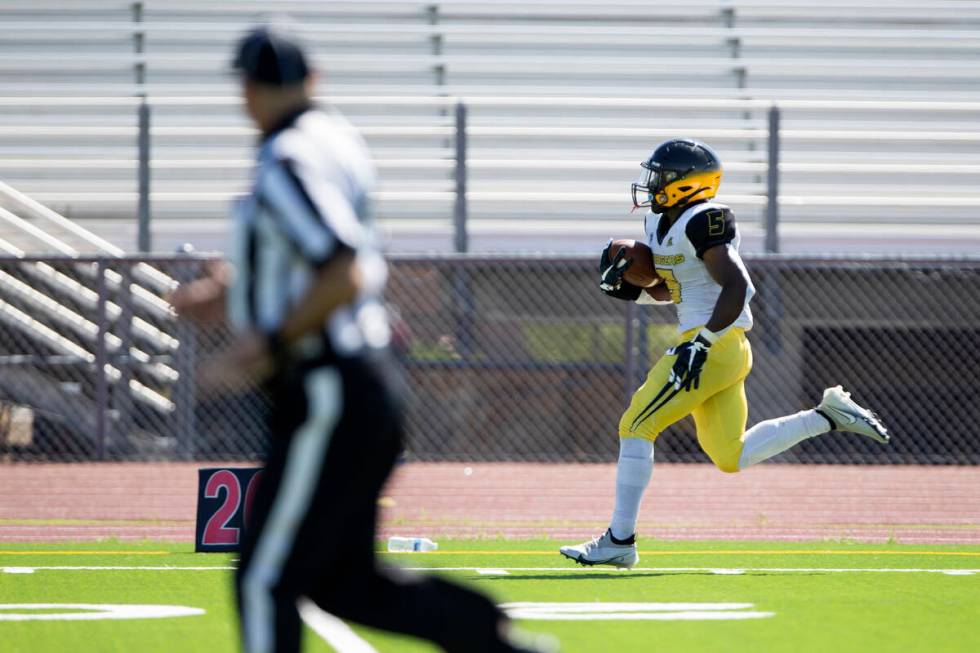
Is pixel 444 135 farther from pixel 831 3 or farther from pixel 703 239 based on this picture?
pixel 703 239

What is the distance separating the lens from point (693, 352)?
21.5 feet

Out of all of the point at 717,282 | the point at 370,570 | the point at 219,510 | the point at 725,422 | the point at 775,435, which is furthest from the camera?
the point at 219,510

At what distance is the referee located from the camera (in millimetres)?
3162

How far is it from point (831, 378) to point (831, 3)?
608 cm

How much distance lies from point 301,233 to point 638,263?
401 cm

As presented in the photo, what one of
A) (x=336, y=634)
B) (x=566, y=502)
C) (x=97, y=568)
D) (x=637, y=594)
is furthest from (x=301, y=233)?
(x=566, y=502)

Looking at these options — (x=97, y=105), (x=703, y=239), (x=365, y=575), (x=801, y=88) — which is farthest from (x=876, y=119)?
(x=365, y=575)

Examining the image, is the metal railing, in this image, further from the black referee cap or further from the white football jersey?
the black referee cap

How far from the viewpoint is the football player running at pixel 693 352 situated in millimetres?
6617

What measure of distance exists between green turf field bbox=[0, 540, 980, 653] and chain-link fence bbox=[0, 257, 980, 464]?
5485mm

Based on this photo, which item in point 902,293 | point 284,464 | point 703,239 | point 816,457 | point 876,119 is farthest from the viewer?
point 876,119

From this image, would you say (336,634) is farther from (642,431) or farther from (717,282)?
(717,282)

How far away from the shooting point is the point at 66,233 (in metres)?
15.5

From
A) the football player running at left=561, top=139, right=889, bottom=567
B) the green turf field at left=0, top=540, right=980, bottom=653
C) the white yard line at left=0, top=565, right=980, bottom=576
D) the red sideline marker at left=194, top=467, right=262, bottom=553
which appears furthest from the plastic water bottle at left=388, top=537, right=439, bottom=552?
the football player running at left=561, top=139, right=889, bottom=567
